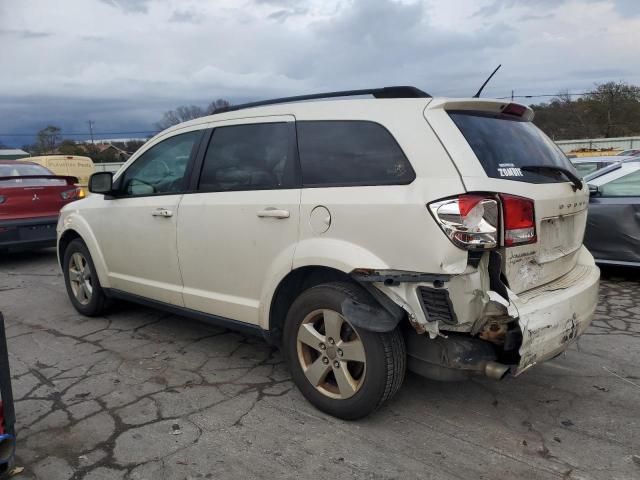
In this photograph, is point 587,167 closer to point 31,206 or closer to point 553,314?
point 553,314

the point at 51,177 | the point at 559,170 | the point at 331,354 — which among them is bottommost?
the point at 331,354

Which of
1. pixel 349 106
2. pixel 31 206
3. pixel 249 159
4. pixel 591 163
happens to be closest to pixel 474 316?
pixel 349 106

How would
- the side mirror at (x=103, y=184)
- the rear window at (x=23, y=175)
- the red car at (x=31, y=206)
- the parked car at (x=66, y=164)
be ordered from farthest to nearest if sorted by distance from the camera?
the parked car at (x=66, y=164)
the rear window at (x=23, y=175)
the red car at (x=31, y=206)
the side mirror at (x=103, y=184)

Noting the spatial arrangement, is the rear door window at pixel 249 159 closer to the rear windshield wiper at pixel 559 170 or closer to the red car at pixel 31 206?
the rear windshield wiper at pixel 559 170

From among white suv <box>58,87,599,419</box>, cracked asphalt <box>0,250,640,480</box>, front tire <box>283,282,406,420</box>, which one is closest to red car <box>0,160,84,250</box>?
cracked asphalt <box>0,250,640,480</box>

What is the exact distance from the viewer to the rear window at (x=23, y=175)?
823 cm

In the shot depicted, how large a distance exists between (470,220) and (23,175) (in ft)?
26.5

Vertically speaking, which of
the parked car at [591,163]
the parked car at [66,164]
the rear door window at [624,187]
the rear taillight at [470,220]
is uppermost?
the parked car at [66,164]

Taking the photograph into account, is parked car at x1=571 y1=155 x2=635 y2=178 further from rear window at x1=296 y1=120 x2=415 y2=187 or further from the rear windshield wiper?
rear window at x1=296 y1=120 x2=415 y2=187

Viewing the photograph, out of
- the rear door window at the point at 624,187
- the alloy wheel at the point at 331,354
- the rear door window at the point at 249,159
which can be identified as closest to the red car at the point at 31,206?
the rear door window at the point at 249,159

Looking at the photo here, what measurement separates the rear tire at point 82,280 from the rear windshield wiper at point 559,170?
12.8 feet

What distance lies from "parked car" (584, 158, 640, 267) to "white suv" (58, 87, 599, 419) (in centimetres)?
284

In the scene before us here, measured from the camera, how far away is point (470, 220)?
8.89 feet

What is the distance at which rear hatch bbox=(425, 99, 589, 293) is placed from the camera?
2.85 metres
